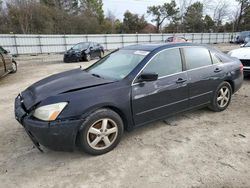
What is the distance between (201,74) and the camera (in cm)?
395

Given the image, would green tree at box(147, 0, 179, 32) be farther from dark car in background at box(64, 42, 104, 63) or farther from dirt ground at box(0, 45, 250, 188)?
dirt ground at box(0, 45, 250, 188)

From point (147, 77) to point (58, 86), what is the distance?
131 centimetres

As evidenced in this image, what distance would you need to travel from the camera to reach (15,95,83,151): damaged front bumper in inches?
104

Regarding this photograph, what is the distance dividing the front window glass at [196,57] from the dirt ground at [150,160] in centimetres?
108

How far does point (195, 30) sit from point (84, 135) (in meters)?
47.7

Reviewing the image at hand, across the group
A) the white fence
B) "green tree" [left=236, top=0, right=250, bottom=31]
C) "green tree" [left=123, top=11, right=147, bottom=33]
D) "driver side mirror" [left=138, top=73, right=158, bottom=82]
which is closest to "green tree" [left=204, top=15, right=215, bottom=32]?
"green tree" [left=236, top=0, right=250, bottom=31]

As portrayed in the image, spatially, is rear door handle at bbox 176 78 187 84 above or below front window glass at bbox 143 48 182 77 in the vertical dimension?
below

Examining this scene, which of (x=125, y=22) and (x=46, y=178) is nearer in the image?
(x=46, y=178)

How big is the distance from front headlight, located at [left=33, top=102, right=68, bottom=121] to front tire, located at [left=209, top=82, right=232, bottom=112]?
3.03m

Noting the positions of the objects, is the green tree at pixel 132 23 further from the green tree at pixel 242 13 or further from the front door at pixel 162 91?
the front door at pixel 162 91

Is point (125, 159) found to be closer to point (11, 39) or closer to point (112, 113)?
point (112, 113)

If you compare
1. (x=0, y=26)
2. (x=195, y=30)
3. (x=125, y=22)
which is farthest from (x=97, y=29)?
(x=195, y=30)

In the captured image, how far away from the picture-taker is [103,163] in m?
2.84

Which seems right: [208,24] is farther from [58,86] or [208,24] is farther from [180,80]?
[58,86]
